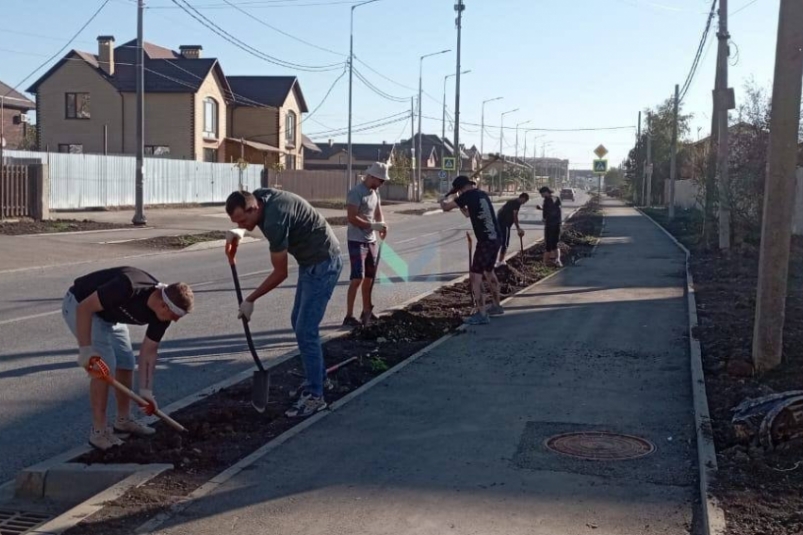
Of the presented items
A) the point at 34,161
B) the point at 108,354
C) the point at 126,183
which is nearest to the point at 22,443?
the point at 108,354

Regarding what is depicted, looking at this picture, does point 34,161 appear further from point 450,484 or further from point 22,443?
point 450,484

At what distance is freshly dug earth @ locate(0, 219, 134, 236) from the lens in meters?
23.6

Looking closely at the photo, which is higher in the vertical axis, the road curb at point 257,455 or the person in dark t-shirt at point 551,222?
the person in dark t-shirt at point 551,222

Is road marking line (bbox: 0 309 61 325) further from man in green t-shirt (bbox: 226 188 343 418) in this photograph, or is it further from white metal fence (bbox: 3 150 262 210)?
white metal fence (bbox: 3 150 262 210)

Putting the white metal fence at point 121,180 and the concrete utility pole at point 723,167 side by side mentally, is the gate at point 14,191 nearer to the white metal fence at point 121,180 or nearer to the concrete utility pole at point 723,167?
the white metal fence at point 121,180

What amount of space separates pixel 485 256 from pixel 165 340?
12.2 ft

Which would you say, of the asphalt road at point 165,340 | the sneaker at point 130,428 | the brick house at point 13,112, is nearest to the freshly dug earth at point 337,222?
the asphalt road at point 165,340

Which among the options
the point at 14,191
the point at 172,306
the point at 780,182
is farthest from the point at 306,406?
the point at 14,191

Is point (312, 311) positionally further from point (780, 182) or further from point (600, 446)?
point (780, 182)

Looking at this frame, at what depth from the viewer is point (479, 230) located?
36.1 ft

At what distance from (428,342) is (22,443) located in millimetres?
4788

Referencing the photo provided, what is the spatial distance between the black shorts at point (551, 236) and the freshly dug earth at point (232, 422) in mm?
6955

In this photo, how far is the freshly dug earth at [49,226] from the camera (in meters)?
23.6

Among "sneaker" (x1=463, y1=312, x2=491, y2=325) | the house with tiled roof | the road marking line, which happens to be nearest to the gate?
the road marking line
